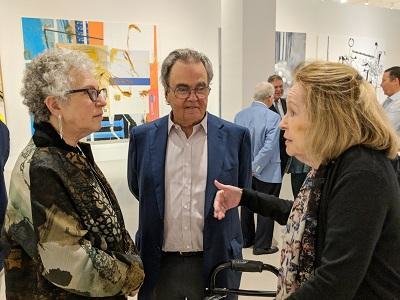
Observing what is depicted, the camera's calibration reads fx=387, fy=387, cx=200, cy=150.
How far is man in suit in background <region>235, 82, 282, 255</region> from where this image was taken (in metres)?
3.95

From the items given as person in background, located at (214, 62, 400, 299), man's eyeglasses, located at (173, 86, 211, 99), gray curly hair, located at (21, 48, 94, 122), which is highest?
gray curly hair, located at (21, 48, 94, 122)

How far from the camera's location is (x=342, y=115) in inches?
39.6

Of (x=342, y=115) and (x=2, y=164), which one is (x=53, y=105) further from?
(x=2, y=164)

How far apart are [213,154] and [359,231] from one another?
0.86 meters

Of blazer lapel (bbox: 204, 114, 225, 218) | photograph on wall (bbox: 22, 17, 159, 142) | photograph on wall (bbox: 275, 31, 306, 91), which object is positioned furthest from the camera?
photograph on wall (bbox: 275, 31, 306, 91)

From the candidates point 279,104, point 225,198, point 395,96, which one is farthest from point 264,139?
point 225,198

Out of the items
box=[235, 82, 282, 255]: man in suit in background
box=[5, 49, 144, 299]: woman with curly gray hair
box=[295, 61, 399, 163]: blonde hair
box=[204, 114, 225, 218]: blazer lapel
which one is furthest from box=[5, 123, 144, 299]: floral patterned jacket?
box=[235, 82, 282, 255]: man in suit in background

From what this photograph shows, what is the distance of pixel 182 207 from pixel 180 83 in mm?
545

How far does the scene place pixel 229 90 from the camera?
4969mm

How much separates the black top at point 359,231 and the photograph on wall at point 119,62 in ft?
14.5

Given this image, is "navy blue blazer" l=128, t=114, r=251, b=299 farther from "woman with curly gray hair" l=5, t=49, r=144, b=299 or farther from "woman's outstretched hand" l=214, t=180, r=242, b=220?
"woman with curly gray hair" l=5, t=49, r=144, b=299

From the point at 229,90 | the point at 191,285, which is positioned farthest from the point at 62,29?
the point at 191,285

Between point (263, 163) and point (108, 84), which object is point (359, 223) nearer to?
point (263, 163)

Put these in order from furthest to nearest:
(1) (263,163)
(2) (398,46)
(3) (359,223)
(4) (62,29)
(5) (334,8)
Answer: (2) (398,46)
(5) (334,8)
(4) (62,29)
(1) (263,163)
(3) (359,223)
